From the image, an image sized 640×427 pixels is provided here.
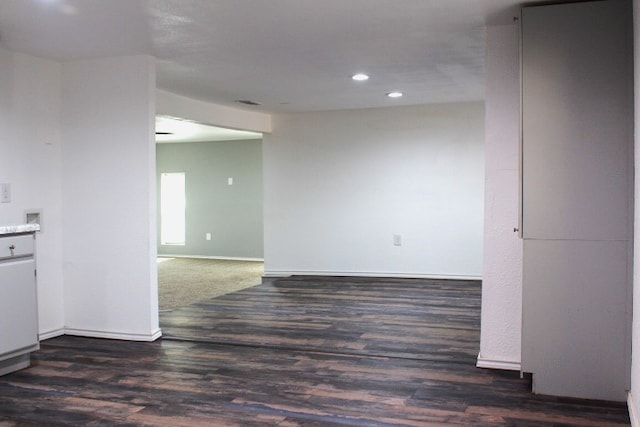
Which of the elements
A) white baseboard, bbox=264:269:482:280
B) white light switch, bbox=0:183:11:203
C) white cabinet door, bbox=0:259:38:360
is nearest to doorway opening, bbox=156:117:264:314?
white baseboard, bbox=264:269:482:280

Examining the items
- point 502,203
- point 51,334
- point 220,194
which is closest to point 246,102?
point 51,334

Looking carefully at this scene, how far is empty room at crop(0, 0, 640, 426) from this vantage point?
3064 mm

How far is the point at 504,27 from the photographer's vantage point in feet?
11.8

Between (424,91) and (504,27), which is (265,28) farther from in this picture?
(424,91)

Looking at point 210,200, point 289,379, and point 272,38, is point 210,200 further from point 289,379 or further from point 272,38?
point 289,379

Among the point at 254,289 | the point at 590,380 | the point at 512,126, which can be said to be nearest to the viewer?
the point at 590,380

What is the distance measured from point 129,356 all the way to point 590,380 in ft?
9.22

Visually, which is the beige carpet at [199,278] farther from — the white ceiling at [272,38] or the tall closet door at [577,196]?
the tall closet door at [577,196]

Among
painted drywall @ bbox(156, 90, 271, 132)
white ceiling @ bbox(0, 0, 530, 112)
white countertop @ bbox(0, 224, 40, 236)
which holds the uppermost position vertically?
white ceiling @ bbox(0, 0, 530, 112)

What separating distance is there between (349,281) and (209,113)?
100 inches

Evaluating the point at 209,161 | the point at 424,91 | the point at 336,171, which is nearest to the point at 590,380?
the point at 424,91

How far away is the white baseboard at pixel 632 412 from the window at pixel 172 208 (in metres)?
8.98

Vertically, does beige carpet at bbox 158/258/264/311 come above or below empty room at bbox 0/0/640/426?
below

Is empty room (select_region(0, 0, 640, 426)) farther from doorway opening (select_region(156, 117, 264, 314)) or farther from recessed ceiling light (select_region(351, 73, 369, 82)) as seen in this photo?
doorway opening (select_region(156, 117, 264, 314))
